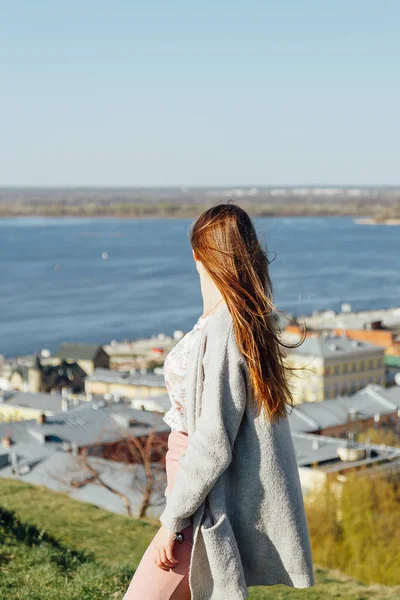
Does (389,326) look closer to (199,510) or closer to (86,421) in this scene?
(86,421)

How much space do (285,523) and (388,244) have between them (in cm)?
10106

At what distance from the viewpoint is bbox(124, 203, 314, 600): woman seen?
1.65m

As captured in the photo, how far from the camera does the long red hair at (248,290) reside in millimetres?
1660

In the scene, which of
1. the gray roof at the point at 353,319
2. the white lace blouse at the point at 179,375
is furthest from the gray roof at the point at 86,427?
the gray roof at the point at 353,319

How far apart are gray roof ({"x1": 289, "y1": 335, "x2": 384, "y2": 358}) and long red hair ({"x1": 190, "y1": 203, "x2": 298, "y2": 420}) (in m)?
28.5

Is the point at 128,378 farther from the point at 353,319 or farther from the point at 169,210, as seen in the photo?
the point at 169,210

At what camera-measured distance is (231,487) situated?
1.68m

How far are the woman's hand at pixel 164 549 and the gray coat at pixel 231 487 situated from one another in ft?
0.07

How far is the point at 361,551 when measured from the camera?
11281 millimetres

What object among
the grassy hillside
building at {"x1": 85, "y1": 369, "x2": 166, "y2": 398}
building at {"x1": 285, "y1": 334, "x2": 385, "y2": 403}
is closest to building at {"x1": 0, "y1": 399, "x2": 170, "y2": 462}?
building at {"x1": 85, "y1": 369, "x2": 166, "y2": 398}

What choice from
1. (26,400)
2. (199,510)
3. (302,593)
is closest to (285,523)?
(199,510)

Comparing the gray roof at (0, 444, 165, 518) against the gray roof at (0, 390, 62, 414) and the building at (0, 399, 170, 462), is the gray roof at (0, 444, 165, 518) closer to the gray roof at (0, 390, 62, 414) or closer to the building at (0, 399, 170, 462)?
the building at (0, 399, 170, 462)

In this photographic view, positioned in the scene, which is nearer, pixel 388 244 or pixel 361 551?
pixel 361 551

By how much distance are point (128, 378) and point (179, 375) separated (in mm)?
27615
